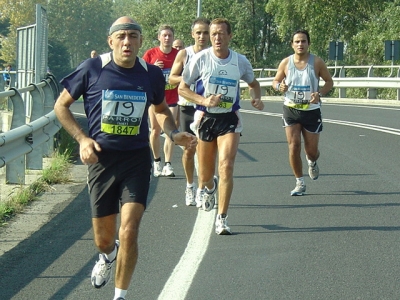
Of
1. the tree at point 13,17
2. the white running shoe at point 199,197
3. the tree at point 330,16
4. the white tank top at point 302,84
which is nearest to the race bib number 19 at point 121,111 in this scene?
the white running shoe at point 199,197

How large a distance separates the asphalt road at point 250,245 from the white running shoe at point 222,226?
141 millimetres

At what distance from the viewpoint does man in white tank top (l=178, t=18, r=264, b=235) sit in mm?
8844

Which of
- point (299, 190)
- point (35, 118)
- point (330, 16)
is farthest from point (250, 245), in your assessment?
point (330, 16)

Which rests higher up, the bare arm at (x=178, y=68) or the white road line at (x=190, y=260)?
the bare arm at (x=178, y=68)

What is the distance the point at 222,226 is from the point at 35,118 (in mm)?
4832

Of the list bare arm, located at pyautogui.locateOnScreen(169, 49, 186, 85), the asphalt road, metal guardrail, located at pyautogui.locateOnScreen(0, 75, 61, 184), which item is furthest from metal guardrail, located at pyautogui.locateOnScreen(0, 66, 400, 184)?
bare arm, located at pyautogui.locateOnScreen(169, 49, 186, 85)

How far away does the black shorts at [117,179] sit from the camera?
627cm

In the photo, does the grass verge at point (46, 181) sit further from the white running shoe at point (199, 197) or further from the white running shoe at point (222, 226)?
the white running shoe at point (222, 226)

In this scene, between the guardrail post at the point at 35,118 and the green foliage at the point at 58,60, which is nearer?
the guardrail post at the point at 35,118

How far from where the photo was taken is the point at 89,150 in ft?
19.7

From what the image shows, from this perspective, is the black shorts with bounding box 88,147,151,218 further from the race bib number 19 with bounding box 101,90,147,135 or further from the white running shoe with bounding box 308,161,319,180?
the white running shoe with bounding box 308,161,319,180

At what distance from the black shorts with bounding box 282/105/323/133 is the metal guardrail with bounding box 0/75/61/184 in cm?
303

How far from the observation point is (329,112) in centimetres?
2505

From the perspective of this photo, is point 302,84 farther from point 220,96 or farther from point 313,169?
point 220,96
